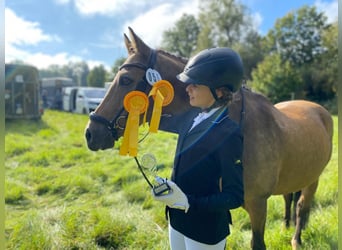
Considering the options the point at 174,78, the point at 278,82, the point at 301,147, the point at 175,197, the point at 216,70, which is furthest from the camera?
the point at 278,82

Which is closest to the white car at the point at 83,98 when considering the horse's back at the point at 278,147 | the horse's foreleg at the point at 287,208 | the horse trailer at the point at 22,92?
the horse trailer at the point at 22,92

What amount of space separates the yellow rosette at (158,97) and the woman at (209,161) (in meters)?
0.21

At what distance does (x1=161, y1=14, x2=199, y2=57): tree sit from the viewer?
4472 centimetres

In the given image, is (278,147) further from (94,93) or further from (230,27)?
(230,27)

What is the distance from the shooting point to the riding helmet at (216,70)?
1.58 meters

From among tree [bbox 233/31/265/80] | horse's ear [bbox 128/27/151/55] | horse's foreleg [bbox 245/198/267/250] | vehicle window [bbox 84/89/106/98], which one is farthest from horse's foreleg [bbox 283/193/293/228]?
tree [bbox 233/31/265/80]

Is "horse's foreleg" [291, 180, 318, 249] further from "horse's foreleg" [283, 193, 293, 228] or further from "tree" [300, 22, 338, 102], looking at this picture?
"tree" [300, 22, 338, 102]

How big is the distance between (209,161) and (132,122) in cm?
59

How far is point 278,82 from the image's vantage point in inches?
1058

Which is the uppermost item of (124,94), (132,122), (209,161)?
(124,94)

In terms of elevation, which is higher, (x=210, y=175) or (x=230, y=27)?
(x=230, y=27)

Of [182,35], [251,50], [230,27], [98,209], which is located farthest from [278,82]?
[98,209]

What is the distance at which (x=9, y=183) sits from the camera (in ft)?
17.3

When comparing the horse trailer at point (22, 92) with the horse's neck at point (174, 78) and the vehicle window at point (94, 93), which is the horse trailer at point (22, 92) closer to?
the vehicle window at point (94, 93)
